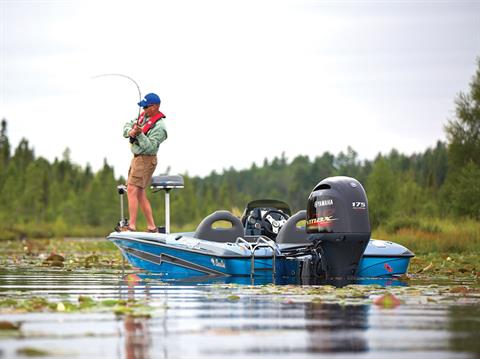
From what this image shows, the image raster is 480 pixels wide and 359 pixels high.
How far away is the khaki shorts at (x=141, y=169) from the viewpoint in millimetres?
18594

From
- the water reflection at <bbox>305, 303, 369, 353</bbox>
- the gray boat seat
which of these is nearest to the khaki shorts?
the gray boat seat

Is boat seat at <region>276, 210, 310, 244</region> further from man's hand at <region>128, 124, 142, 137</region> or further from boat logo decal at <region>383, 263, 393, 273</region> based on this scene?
man's hand at <region>128, 124, 142, 137</region>

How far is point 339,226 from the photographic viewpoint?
48.6 feet

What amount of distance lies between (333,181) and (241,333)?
274 inches

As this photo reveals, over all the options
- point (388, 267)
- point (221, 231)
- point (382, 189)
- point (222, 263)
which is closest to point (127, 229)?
point (221, 231)

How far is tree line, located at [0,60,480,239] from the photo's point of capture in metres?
60.5

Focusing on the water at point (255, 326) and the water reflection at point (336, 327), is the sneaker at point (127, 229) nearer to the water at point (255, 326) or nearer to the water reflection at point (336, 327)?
the water at point (255, 326)

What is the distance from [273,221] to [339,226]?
154 inches

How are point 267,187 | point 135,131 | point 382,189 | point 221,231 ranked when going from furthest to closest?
point 267,187
point 382,189
point 135,131
point 221,231

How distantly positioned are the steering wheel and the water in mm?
5398

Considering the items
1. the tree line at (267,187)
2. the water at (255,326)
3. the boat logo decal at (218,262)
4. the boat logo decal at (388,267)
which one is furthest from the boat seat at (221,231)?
the tree line at (267,187)

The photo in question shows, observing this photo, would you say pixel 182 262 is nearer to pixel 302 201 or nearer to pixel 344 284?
pixel 344 284

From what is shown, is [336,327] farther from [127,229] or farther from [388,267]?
[127,229]

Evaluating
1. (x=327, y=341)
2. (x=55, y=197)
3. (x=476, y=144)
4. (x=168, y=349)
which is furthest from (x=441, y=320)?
(x=55, y=197)
